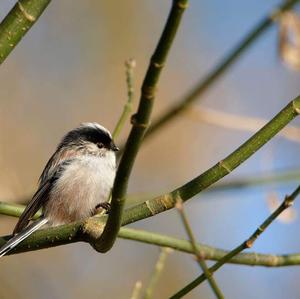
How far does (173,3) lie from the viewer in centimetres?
172

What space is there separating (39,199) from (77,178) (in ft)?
1.22

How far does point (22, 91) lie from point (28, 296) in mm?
1964

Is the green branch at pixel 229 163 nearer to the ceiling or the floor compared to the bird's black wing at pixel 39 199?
nearer to the ceiling

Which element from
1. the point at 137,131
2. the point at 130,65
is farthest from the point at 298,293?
the point at 137,131

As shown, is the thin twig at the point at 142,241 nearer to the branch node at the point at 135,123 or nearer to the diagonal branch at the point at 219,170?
the diagonal branch at the point at 219,170

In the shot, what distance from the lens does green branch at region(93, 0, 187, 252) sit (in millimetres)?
1744

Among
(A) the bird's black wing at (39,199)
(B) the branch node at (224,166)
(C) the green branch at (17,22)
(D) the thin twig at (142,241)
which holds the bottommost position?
(A) the bird's black wing at (39,199)

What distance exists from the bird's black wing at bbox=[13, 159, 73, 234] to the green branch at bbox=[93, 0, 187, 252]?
0.90m

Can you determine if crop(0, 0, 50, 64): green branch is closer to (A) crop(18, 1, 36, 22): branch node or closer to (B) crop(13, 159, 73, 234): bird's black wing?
(A) crop(18, 1, 36, 22): branch node

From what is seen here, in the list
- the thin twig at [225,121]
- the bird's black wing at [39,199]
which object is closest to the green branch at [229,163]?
the bird's black wing at [39,199]

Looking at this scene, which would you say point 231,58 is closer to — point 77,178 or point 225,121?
point 225,121

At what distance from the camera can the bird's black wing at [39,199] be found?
10.1 ft

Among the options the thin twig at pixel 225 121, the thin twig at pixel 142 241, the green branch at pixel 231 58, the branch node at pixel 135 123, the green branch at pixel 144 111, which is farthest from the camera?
the thin twig at pixel 225 121

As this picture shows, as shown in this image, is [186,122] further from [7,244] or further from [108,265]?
[7,244]
